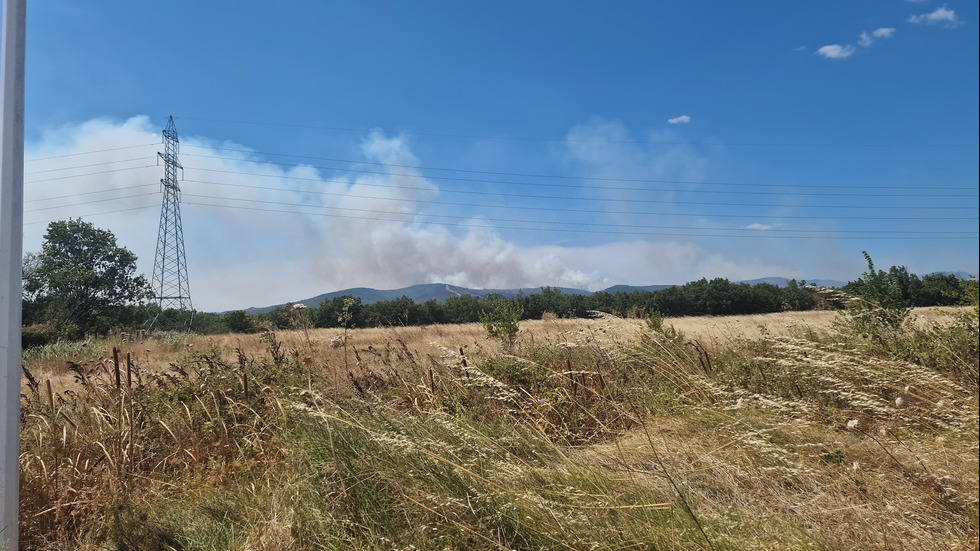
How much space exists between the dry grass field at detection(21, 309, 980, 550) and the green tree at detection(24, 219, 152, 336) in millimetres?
12308

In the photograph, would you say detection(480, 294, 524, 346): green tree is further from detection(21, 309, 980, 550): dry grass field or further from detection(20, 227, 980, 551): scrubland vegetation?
detection(21, 309, 980, 550): dry grass field

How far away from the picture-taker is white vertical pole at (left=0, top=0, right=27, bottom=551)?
254 cm

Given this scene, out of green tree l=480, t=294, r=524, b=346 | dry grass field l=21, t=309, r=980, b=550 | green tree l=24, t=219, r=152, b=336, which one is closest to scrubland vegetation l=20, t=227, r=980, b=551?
dry grass field l=21, t=309, r=980, b=550

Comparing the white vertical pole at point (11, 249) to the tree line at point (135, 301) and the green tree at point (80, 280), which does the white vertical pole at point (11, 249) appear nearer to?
the tree line at point (135, 301)

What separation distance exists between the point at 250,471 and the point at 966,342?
6844 millimetres

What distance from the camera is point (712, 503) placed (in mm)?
2197

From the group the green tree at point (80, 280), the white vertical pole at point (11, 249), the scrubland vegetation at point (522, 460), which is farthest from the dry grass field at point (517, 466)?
the green tree at point (80, 280)

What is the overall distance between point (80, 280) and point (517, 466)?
21808 millimetres

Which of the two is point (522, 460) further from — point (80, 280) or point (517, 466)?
point (80, 280)

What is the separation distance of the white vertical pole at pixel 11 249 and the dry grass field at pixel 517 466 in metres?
0.56

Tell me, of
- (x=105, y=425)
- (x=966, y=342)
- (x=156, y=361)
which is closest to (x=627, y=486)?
(x=105, y=425)

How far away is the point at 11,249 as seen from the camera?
261 centimetres

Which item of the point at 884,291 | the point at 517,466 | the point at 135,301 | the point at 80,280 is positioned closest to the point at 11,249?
the point at 517,466

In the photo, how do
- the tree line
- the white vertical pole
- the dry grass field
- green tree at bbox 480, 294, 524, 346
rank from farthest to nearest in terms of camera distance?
green tree at bbox 480, 294, 524, 346 → the tree line → the white vertical pole → the dry grass field
